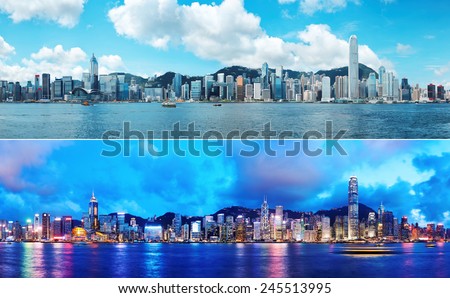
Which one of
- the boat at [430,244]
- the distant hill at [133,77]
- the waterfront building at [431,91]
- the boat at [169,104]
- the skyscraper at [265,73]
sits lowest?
the boat at [430,244]

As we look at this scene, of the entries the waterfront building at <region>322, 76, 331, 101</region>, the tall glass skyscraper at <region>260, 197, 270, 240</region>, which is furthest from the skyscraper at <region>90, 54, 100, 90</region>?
the tall glass skyscraper at <region>260, 197, 270, 240</region>

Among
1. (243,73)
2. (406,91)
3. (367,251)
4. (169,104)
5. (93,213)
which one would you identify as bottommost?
(367,251)

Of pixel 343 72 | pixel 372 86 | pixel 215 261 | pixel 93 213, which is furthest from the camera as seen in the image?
pixel 372 86

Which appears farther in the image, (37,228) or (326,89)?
(326,89)

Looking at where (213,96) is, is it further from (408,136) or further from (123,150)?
(123,150)

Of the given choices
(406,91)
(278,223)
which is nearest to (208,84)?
(406,91)

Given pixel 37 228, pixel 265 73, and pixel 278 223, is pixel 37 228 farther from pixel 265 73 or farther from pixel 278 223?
pixel 265 73

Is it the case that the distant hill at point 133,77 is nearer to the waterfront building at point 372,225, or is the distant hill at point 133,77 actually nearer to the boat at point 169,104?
the boat at point 169,104

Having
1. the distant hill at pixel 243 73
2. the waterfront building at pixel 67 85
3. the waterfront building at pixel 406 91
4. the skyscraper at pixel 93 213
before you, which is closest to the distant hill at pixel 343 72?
the distant hill at pixel 243 73
